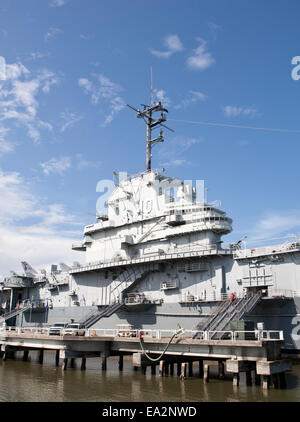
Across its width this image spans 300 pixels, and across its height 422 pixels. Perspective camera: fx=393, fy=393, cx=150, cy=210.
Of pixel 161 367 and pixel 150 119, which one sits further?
pixel 150 119

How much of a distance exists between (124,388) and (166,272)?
1461 cm

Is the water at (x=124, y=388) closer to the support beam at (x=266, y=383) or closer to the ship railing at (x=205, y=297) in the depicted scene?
the support beam at (x=266, y=383)

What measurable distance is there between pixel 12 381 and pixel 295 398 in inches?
586

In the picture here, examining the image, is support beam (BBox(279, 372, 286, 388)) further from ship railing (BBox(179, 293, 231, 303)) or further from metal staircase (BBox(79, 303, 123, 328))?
metal staircase (BBox(79, 303, 123, 328))

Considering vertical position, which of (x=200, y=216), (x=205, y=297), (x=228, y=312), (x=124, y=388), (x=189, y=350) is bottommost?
(x=124, y=388)

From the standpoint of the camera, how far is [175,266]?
32969 mm

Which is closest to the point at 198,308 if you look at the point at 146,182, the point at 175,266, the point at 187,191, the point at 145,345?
the point at 175,266

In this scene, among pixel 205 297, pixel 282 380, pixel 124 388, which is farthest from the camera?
pixel 205 297

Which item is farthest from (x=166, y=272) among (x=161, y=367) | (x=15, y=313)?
(x=15, y=313)

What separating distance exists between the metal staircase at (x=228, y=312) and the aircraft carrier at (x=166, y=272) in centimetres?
7

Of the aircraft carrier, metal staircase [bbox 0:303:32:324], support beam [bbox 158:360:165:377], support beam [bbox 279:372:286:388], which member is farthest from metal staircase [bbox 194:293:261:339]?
metal staircase [bbox 0:303:32:324]

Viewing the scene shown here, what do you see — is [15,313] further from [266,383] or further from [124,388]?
[266,383]

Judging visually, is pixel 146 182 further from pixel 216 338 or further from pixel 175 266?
pixel 216 338

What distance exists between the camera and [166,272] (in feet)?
110
